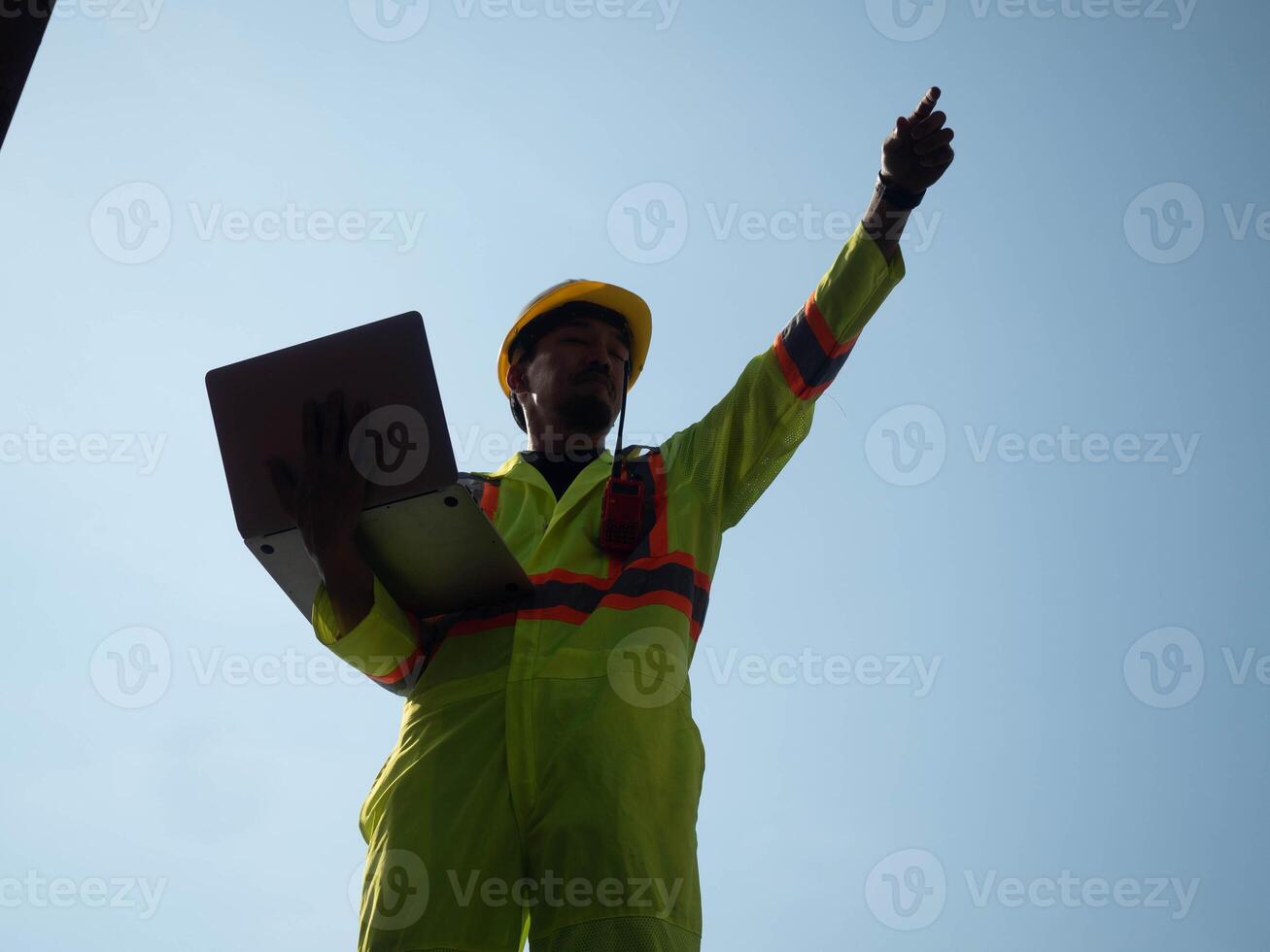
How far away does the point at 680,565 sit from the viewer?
3.82 meters

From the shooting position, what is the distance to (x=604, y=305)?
5.02m

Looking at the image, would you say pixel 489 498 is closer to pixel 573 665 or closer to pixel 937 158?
pixel 573 665

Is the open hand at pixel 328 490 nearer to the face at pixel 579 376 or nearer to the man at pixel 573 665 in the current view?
the man at pixel 573 665

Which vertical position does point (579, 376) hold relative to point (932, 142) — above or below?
below

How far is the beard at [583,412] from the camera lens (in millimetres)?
4703

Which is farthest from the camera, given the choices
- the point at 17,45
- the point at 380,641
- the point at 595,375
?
the point at 595,375

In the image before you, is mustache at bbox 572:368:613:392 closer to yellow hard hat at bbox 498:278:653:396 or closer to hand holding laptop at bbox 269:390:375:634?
yellow hard hat at bbox 498:278:653:396

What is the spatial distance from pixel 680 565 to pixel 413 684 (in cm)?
92

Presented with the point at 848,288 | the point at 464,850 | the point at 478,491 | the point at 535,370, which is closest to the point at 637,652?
the point at 464,850

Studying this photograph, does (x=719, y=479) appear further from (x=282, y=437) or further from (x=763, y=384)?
(x=282, y=437)

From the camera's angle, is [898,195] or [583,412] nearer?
[898,195]

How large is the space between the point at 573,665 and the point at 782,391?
123cm

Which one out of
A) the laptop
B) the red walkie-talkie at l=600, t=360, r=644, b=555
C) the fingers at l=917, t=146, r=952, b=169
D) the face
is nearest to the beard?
the face

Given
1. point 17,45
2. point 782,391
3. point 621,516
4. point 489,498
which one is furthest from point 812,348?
point 17,45
